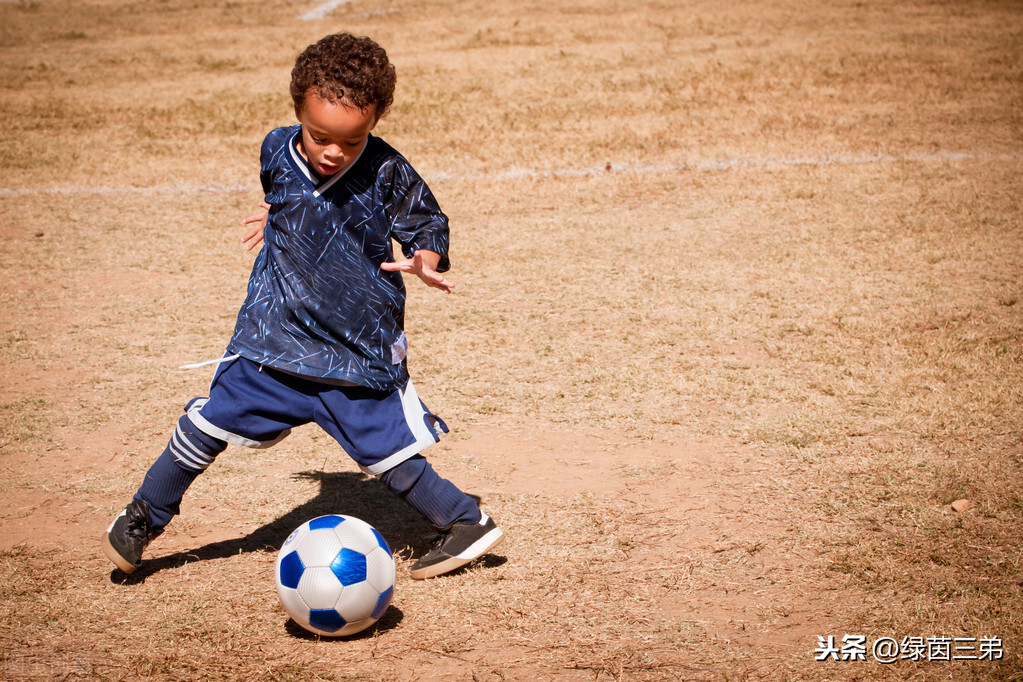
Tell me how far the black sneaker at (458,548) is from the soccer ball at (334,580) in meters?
0.29

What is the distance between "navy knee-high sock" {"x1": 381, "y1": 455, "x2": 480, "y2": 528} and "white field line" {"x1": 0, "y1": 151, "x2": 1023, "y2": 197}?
547cm

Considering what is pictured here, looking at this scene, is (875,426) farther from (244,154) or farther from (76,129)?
(76,129)

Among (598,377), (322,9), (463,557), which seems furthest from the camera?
(322,9)

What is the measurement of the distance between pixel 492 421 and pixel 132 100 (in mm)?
8380

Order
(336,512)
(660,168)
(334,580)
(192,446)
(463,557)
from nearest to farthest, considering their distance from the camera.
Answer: (334,580)
(192,446)
(463,557)
(336,512)
(660,168)

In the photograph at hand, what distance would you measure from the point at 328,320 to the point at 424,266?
1.17ft

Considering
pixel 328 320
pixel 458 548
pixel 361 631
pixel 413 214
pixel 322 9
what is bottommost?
pixel 361 631

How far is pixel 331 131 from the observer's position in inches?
112

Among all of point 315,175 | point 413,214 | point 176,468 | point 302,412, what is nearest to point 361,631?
point 302,412

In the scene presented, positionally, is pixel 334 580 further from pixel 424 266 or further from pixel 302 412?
pixel 424 266

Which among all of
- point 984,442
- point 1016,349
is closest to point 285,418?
point 984,442

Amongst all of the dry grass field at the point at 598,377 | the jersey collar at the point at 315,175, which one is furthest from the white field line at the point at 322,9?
the jersey collar at the point at 315,175

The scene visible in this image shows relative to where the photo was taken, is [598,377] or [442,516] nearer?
[442,516]

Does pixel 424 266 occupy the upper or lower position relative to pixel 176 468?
upper
